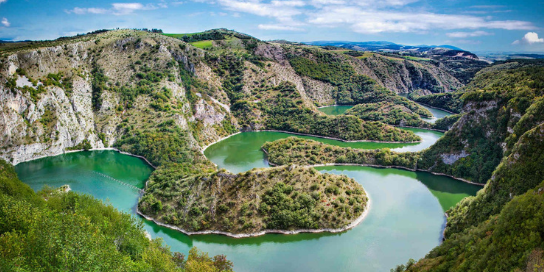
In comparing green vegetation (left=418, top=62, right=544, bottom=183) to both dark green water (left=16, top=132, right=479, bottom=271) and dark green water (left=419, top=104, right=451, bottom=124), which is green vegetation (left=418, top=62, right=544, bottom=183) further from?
dark green water (left=419, top=104, right=451, bottom=124)

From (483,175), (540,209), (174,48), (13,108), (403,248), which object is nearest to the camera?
(540,209)

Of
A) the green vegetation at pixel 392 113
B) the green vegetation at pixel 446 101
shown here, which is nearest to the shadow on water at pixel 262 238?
the green vegetation at pixel 392 113

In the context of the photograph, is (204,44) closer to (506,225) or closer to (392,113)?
(392,113)

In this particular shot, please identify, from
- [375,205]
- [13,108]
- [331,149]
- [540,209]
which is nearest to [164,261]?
[540,209]

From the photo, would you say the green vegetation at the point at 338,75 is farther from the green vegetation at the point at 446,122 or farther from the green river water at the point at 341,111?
the green vegetation at the point at 446,122

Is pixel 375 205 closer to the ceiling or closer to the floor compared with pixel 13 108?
closer to the floor

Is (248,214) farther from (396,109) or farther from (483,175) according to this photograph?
(396,109)

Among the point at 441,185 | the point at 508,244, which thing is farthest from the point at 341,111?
the point at 508,244
